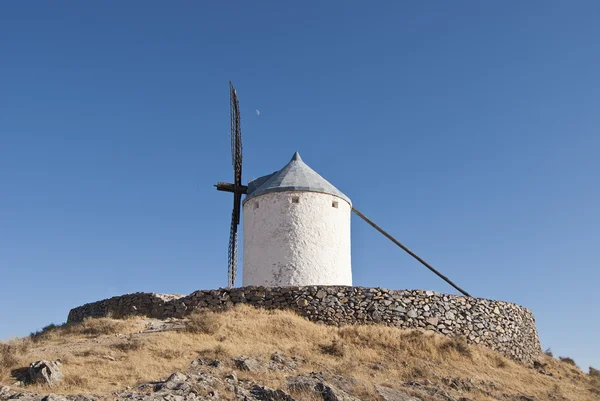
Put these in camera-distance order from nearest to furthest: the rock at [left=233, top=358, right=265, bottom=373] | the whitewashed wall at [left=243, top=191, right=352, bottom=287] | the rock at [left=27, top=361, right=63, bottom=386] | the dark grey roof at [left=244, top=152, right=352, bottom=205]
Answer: the rock at [left=27, top=361, right=63, bottom=386], the rock at [left=233, top=358, right=265, bottom=373], the whitewashed wall at [left=243, top=191, right=352, bottom=287], the dark grey roof at [left=244, top=152, right=352, bottom=205]

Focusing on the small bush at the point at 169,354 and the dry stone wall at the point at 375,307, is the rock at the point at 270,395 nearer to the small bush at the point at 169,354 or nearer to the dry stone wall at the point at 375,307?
the small bush at the point at 169,354

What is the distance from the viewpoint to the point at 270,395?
11102 mm

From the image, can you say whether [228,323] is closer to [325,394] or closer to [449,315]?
[325,394]

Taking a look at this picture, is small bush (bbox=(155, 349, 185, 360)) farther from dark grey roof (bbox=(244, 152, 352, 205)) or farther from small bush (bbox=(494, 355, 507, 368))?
small bush (bbox=(494, 355, 507, 368))

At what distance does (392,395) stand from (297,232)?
26.9 feet

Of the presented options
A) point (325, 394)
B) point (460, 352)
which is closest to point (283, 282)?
point (460, 352)

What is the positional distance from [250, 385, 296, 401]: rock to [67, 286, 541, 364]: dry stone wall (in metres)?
5.88

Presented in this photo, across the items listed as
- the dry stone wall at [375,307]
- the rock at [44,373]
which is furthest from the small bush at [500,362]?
the rock at [44,373]

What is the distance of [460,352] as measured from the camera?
16156 mm

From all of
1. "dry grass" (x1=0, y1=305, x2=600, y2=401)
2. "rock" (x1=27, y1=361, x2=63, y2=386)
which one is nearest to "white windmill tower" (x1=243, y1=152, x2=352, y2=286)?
"dry grass" (x1=0, y1=305, x2=600, y2=401)

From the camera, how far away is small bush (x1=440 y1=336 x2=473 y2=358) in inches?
634

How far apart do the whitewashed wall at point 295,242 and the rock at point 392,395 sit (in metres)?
6.94

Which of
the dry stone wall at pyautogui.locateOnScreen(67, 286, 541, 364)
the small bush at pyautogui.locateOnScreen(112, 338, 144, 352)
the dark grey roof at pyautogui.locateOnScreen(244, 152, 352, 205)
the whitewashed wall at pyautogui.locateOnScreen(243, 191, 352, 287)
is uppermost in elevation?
the dark grey roof at pyautogui.locateOnScreen(244, 152, 352, 205)

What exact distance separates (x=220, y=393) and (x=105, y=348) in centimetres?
412
